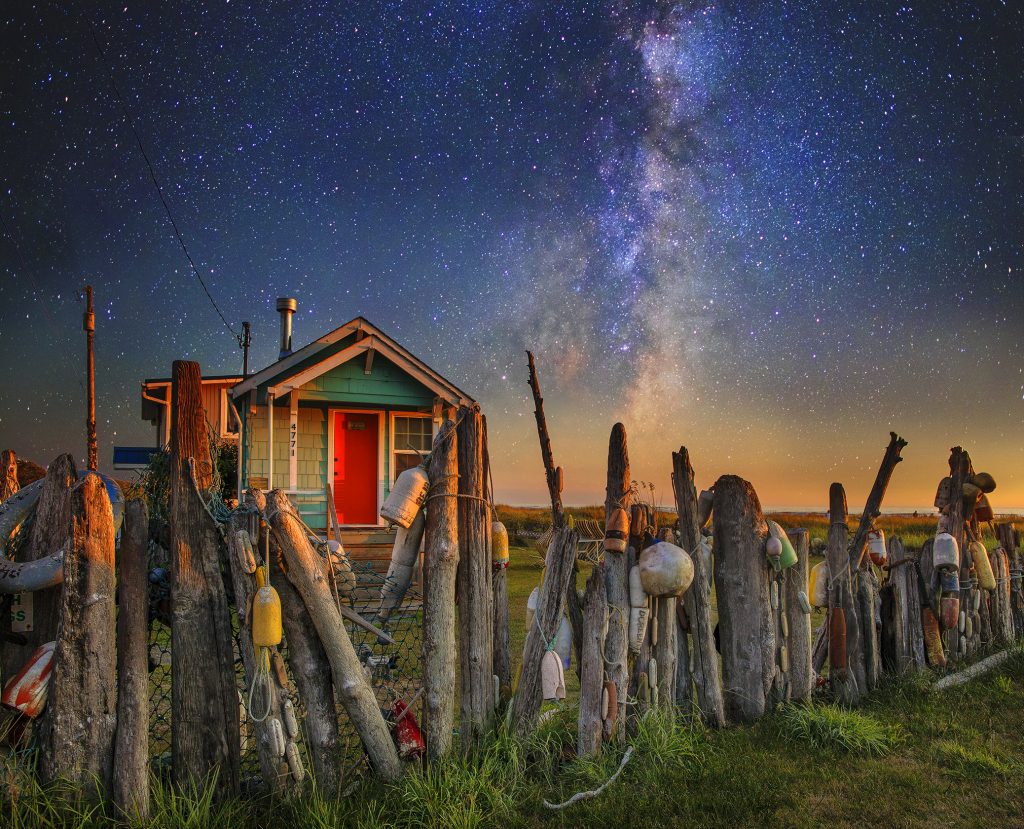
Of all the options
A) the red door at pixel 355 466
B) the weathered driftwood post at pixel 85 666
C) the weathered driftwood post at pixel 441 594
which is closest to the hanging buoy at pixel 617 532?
the weathered driftwood post at pixel 441 594

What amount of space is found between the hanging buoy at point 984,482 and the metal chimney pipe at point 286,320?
16411mm

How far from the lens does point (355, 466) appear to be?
17062mm

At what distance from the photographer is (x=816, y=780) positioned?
4.27m

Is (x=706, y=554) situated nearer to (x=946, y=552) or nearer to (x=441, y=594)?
(x=441, y=594)

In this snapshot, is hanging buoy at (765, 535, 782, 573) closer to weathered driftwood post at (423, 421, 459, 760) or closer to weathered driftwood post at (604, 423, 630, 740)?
weathered driftwood post at (604, 423, 630, 740)

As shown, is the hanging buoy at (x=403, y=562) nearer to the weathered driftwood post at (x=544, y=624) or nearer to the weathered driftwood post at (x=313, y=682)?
the weathered driftwood post at (x=313, y=682)

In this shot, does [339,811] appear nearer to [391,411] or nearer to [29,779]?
[29,779]

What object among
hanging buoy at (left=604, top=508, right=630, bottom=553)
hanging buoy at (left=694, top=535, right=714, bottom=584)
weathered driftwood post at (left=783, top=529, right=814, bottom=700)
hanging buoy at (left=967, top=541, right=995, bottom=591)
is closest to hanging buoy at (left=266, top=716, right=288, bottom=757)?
hanging buoy at (left=604, top=508, right=630, bottom=553)

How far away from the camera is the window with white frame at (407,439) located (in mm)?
17062

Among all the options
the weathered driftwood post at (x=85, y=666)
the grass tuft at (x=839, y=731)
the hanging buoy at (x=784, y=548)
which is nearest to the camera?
the weathered driftwood post at (x=85, y=666)

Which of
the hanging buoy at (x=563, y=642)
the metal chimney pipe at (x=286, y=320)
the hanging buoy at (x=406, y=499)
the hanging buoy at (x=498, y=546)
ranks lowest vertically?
the hanging buoy at (x=563, y=642)

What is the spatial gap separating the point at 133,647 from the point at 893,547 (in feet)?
21.4

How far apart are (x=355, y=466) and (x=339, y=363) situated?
106 inches

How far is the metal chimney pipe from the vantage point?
19.6 m
